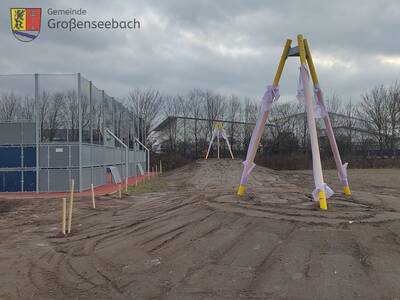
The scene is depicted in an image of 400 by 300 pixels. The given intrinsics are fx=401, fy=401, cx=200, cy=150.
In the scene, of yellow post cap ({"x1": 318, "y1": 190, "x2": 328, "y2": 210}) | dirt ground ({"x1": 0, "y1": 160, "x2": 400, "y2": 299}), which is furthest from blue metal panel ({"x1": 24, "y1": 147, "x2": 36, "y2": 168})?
yellow post cap ({"x1": 318, "y1": 190, "x2": 328, "y2": 210})

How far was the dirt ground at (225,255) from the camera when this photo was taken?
535cm

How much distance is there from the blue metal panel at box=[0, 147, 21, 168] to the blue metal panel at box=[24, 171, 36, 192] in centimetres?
64

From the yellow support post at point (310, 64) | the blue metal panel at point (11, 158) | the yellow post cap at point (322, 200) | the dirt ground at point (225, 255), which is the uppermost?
the yellow support post at point (310, 64)

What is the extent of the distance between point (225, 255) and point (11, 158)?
16.0 metres

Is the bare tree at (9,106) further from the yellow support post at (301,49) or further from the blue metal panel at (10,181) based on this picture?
the yellow support post at (301,49)

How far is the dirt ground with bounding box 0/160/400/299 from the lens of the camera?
5.35m

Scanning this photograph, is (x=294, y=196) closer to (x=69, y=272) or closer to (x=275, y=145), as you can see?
(x=69, y=272)

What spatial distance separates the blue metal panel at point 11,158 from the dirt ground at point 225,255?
1029cm

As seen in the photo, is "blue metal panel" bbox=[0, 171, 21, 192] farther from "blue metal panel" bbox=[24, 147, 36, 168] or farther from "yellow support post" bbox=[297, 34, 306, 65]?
"yellow support post" bbox=[297, 34, 306, 65]

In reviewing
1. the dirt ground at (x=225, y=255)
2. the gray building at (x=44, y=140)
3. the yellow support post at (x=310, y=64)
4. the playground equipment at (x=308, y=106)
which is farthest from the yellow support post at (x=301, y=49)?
the gray building at (x=44, y=140)

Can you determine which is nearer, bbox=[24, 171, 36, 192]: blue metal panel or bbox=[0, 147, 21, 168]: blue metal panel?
bbox=[0, 147, 21, 168]: blue metal panel

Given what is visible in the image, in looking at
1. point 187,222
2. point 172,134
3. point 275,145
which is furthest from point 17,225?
point 275,145

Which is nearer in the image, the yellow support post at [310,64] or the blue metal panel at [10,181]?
the yellow support post at [310,64]

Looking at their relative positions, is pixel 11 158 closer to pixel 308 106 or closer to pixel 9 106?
pixel 9 106
